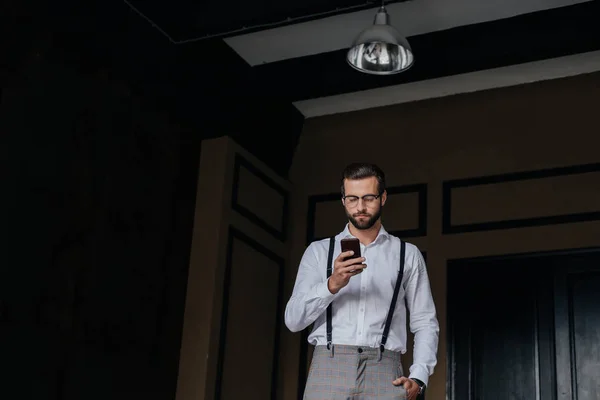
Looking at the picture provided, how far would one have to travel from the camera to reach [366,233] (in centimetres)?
314

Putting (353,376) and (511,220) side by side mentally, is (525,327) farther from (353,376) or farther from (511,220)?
(353,376)

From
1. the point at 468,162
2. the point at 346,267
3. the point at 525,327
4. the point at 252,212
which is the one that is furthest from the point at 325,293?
the point at 468,162

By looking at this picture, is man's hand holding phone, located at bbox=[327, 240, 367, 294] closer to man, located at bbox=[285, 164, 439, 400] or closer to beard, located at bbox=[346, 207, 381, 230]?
man, located at bbox=[285, 164, 439, 400]

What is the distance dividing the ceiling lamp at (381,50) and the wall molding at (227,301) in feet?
4.92

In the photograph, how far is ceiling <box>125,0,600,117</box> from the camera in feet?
17.5

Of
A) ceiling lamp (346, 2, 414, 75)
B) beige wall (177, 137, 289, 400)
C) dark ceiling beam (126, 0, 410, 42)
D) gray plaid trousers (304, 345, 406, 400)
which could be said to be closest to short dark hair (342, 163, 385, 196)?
gray plaid trousers (304, 345, 406, 400)

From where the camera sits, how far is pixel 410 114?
639 cm

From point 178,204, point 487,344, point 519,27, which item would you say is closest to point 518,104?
point 519,27

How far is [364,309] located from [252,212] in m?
3.12

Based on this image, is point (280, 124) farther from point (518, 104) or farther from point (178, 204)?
point (518, 104)

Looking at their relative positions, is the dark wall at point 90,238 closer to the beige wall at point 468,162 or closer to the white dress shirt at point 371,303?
the beige wall at point 468,162

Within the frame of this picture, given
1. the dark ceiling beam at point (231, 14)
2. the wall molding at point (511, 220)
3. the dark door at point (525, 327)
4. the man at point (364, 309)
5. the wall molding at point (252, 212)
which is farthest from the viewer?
the wall molding at point (252, 212)

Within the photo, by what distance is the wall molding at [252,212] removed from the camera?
593cm

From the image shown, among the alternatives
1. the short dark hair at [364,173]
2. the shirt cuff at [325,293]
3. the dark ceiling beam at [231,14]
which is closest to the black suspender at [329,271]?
the shirt cuff at [325,293]
